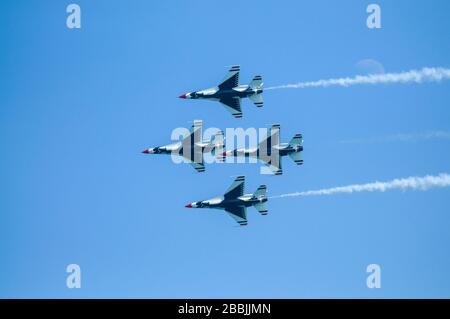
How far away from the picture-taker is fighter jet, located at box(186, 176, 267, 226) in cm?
8581

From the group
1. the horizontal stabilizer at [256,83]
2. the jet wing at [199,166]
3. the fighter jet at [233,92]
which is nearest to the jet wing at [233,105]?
the fighter jet at [233,92]

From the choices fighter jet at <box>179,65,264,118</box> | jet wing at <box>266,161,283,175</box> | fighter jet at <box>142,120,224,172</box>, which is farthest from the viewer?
fighter jet at <box>142,120,224,172</box>

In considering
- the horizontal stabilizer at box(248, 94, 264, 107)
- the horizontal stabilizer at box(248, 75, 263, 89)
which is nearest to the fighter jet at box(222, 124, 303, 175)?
the horizontal stabilizer at box(248, 94, 264, 107)

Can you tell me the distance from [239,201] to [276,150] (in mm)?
5023

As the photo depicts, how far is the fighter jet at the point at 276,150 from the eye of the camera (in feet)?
280

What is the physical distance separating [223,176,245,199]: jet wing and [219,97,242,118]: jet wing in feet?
16.8

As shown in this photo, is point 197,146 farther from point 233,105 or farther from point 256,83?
point 256,83

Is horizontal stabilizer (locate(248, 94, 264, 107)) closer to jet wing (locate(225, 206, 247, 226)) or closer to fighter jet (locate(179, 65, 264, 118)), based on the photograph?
fighter jet (locate(179, 65, 264, 118))

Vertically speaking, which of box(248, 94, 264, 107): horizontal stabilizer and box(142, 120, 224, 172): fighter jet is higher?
box(248, 94, 264, 107): horizontal stabilizer
